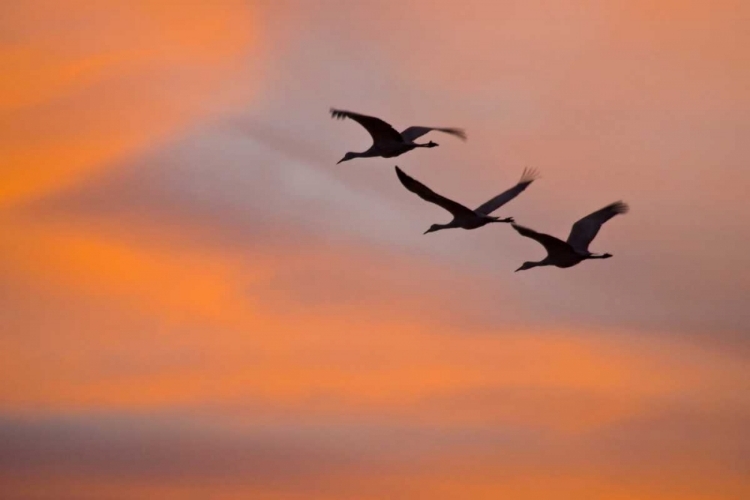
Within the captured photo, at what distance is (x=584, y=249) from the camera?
58812 mm

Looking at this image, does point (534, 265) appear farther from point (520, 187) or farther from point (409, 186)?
point (409, 186)

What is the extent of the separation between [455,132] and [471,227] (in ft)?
19.0

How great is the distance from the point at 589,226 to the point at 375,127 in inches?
415

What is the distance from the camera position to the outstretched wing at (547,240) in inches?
2167

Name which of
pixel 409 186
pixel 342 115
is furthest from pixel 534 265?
pixel 342 115

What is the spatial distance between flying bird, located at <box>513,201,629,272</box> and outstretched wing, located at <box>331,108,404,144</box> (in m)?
7.02

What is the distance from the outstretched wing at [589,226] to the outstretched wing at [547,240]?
67 cm

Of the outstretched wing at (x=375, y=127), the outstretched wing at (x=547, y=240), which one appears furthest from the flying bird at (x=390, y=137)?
the outstretched wing at (x=547, y=240)

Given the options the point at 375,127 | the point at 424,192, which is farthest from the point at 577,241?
the point at 375,127

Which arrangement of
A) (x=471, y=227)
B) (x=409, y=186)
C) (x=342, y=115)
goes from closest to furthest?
(x=342, y=115) → (x=409, y=186) → (x=471, y=227)

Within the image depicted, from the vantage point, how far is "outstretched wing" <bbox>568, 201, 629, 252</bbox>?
193 feet

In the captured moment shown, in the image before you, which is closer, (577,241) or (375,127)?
(375,127)

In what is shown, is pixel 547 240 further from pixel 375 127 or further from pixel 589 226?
pixel 375 127

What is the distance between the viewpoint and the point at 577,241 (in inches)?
2320
